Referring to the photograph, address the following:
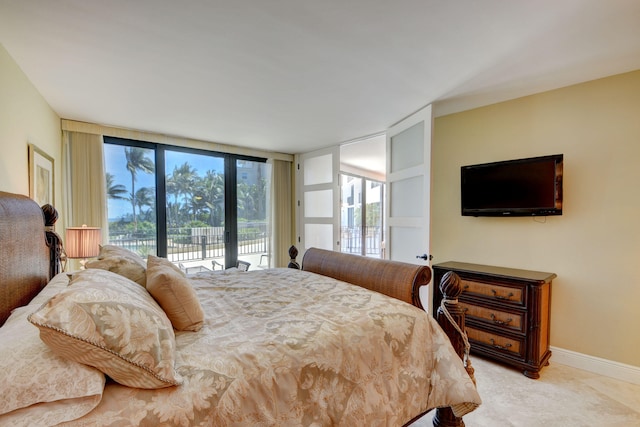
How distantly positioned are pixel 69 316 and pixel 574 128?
351 cm

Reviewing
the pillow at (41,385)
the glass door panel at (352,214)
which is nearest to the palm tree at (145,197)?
the pillow at (41,385)

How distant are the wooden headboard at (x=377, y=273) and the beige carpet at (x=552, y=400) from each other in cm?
86

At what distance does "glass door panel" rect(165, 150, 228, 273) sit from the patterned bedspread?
8.50 feet

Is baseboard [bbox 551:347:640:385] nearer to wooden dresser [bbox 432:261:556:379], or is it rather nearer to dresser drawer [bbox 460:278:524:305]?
wooden dresser [bbox 432:261:556:379]

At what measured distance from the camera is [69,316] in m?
0.77

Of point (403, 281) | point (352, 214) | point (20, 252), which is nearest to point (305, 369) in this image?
point (403, 281)

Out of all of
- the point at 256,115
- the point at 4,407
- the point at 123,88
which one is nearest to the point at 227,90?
the point at 256,115

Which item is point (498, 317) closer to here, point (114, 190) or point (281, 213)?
point (281, 213)

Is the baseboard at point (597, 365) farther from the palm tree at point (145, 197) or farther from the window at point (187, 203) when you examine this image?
the palm tree at point (145, 197)

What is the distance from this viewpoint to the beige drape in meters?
3.08

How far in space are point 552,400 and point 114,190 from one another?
4729mm

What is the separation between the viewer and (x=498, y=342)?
7.95 ft

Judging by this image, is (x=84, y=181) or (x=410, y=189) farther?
(x=84, y=181)

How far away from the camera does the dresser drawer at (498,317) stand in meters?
2.32
